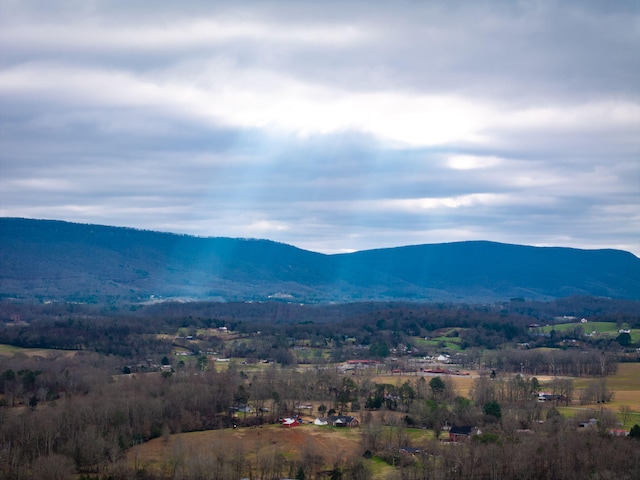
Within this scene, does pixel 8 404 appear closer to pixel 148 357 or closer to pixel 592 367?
pixel 148 357

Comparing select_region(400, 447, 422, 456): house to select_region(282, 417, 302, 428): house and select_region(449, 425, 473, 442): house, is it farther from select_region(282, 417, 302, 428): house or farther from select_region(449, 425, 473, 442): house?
→ select_region(282, 417, 302, 428): house

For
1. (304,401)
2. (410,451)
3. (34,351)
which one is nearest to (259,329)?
(34,351)

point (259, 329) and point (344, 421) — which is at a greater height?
point (259, 329)

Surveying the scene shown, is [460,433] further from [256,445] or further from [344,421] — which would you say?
[256,445]

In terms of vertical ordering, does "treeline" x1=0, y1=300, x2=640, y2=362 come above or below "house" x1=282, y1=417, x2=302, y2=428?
above

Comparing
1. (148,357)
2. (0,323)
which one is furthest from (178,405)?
(0,323)

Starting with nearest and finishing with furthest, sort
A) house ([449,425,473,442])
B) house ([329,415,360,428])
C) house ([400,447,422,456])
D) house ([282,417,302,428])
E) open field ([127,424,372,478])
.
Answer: open field ([127,424,372,478]), house ([400,447,422,456]), house ([449,425,473,442]), house ([282,417,302,428]), house ([329,415,360,428])

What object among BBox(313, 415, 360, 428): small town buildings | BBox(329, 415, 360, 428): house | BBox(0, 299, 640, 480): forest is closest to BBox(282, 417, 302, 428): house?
BBox(0, 299, 640, 480): forest

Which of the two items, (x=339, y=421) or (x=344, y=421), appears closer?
(x=339, y=421)
